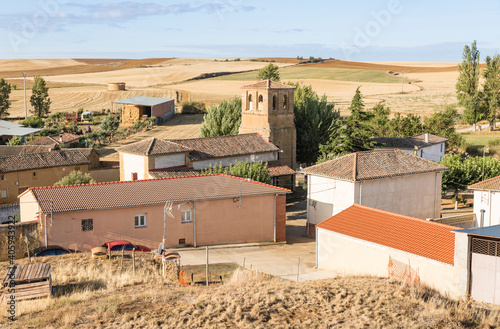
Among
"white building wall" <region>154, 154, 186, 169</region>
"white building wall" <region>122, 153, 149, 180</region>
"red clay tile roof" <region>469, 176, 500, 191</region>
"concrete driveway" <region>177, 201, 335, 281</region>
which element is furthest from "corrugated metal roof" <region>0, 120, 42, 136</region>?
"red clay tile roof" <region>469, 176, 500, 191</region>

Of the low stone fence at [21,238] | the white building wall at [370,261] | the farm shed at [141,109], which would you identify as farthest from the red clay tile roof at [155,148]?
the farm shed at [141,109]

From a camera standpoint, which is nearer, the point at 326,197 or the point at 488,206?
the point at 488,206

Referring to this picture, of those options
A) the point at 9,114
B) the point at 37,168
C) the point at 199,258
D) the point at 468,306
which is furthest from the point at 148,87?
the point at 468,306

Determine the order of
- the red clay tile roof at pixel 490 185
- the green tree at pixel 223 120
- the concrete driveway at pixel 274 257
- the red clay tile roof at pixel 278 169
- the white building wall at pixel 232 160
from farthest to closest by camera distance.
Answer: the green tree at pixel 223 120, the red clay tile roof at pixel 278 169, the white building wall at pixel 232 160, the red clay tile roof at pixel 490 185, the concrete driveway at pixel 274 257

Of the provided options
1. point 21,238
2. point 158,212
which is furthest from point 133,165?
point 21,238

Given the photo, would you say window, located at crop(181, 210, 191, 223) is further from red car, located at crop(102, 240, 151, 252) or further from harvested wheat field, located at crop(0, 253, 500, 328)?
harvested wheat field, located at crop(0, 253, 500, 328)

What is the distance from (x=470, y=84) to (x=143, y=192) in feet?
171

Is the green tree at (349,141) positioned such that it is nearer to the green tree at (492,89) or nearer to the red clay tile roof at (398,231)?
the red clay tile roof at (398,231)

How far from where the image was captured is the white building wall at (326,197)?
103ft

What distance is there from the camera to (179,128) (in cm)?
6988

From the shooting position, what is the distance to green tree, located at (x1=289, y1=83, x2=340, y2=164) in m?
48.9

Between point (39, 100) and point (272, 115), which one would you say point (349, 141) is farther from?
point (39, 100)

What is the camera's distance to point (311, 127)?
49125 millimetres

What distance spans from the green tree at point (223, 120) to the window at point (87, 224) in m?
23.9
